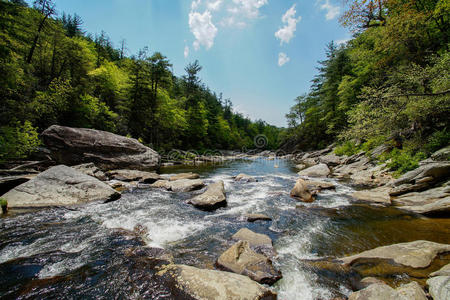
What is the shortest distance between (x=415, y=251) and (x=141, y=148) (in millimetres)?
15225

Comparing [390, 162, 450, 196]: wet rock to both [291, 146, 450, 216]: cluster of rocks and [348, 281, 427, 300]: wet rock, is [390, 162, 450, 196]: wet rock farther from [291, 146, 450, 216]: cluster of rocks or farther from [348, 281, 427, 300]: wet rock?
[348, 281, 427, 300]: wet rock

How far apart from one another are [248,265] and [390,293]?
2.01 meters

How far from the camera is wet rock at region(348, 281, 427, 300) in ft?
7.13

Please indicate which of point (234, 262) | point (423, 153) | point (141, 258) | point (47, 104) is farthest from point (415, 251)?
point (47, 104)

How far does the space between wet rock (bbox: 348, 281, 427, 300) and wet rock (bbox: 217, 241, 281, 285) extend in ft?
3.95

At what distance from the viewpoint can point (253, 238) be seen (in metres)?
4.26

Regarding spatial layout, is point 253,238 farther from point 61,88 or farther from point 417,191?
point 61,88

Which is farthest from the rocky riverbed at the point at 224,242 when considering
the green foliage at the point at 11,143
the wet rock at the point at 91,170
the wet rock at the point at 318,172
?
the wet rock at the point at 318,172

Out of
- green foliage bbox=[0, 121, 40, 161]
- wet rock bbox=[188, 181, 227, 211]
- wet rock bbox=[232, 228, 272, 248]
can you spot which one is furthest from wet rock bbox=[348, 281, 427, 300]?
green foliage bbox=[0, 121, 40, 161]

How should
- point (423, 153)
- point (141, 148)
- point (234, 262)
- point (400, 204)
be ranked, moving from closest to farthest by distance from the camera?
point (234, 262)
point (400, 204)
point (423, 153)
point (141, 148)

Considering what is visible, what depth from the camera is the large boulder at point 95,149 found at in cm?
1076

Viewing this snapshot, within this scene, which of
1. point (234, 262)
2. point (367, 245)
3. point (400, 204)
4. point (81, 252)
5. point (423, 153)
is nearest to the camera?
point (234, 262)

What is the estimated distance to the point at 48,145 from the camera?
1066cm

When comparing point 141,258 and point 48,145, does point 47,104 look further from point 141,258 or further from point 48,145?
point 141,258
